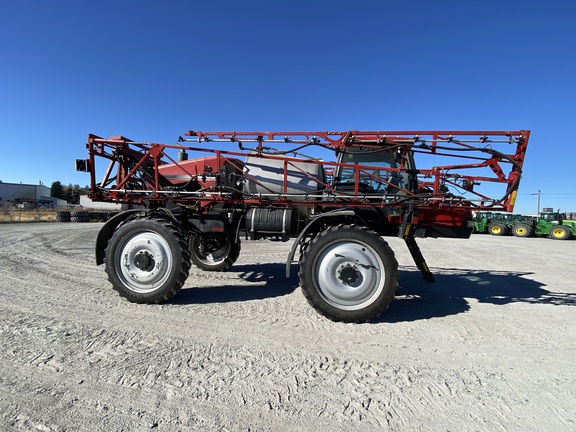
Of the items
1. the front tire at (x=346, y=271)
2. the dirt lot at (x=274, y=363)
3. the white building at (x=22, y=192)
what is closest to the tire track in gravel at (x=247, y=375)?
the dirt lot at (x=274, y=363)

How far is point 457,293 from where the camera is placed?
5582 mm

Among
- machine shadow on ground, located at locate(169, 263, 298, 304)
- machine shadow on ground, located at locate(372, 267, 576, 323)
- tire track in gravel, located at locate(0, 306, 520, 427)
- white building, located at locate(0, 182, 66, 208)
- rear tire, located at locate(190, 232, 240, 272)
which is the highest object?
white building, located at locate(0, 182, 66, 208)

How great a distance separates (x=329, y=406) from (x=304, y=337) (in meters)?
1.20

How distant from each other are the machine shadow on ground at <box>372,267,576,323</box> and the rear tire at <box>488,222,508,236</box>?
68.6 feet

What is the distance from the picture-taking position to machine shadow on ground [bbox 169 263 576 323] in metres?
4.61

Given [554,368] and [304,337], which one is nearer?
[554,368]

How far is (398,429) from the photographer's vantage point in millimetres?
2049

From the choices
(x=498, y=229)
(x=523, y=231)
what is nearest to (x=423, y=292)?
(x=523, y=231)

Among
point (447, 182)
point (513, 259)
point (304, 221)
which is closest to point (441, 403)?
point (304, 221)

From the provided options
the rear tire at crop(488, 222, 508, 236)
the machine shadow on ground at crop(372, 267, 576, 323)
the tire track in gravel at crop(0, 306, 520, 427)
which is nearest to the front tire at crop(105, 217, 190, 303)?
the tire track in gravel at crop(0, 306, 520, 427)

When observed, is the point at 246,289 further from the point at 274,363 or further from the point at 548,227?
the point at 548,227

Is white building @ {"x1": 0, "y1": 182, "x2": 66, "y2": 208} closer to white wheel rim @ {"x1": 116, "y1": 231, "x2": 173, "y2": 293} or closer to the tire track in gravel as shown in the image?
white wheel rim @ {"x1": 116, "y1": 231, "x2": 173, "y2": 293}

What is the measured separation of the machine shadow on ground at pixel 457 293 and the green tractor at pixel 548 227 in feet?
66.3

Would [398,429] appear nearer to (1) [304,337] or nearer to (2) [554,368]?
(1) [304,337]
